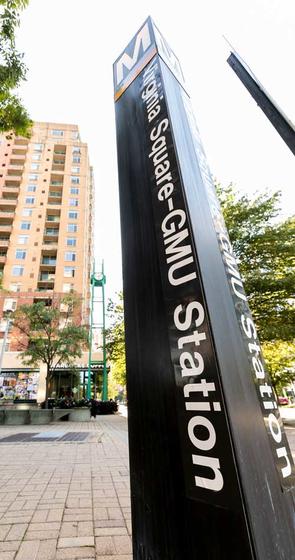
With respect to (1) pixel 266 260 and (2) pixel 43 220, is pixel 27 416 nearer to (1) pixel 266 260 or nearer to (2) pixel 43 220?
(1) pixel 266 260

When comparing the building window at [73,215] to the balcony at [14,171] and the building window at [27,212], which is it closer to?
the building window at [27,212]

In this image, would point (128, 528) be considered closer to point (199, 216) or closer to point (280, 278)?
point (199, 216)

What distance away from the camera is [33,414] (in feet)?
46.4

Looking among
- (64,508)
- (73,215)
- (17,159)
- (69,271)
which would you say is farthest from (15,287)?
(64,508)

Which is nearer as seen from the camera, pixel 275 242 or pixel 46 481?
pixel 46 481

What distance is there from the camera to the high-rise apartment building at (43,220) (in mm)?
37781

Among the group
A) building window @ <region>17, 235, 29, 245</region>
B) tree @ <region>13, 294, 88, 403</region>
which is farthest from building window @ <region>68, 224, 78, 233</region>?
tree @ <region>13, 294, 88, 403</region>

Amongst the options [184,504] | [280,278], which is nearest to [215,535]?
[184,504]

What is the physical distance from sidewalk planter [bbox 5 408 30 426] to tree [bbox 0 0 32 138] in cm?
1265

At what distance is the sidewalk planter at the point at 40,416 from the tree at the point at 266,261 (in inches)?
438

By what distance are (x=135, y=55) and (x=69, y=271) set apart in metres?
37.8

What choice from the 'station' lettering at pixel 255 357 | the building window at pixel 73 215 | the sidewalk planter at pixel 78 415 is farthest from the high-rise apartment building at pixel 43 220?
the 'station' lettering at pixel 255 357

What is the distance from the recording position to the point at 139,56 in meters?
2.57

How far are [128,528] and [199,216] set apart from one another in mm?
3001
